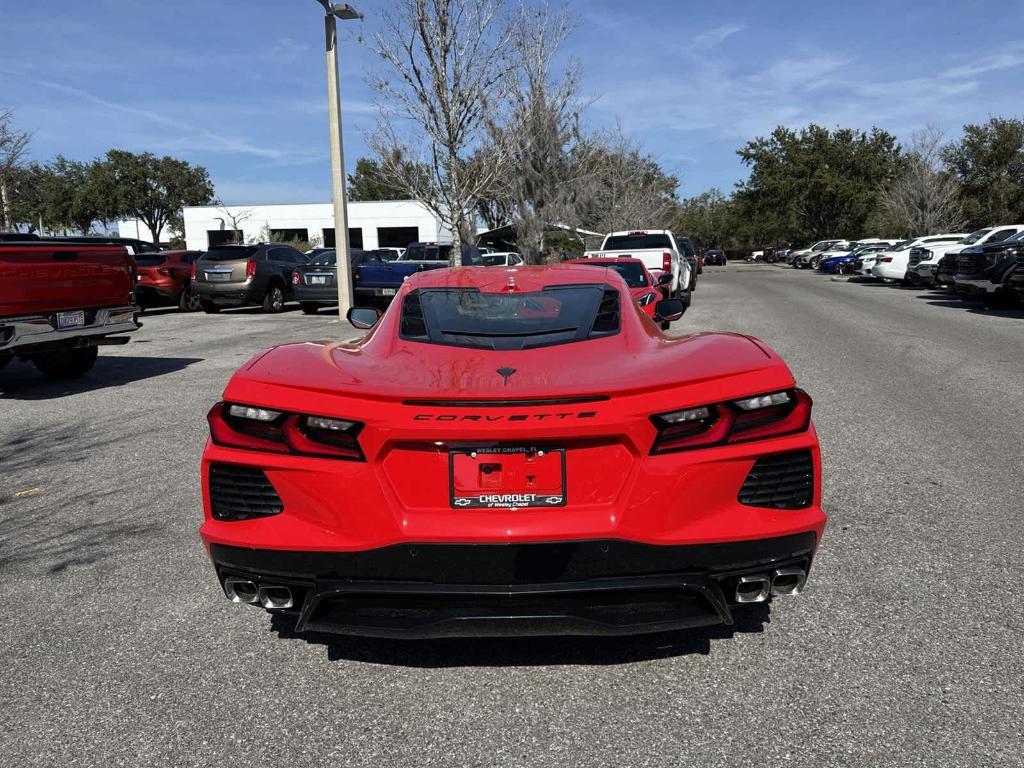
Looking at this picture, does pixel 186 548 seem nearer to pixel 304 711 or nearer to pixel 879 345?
pixel 304 711

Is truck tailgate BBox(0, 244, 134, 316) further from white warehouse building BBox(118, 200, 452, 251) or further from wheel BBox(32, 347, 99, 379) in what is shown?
white warehouse building BBox(118, 200, 452, 251)

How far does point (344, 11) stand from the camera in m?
17.8

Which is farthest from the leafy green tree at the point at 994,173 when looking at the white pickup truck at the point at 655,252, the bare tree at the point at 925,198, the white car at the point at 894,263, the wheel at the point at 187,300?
the wheel at the point at 187,300

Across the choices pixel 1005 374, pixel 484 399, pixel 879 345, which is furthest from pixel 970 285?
pixel 484 399

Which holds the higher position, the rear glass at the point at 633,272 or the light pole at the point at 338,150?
the light pole at the point at 338,150

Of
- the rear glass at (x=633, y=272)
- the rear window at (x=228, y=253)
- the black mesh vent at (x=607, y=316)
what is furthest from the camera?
the rear window at (x=228, y=253)

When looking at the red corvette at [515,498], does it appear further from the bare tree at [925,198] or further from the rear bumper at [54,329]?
the bare tree at [925,198]

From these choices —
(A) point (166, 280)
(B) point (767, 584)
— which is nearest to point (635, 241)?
(A) point (166, 280)

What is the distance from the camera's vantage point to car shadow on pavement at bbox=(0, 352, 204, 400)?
9.38 metres

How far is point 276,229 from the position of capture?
64.8 m

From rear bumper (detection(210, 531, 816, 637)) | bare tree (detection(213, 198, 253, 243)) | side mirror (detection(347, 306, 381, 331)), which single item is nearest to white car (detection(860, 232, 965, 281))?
side mirror (detection(347, 306, 381, 331))

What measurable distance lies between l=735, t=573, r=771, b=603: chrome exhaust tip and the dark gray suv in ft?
61.4

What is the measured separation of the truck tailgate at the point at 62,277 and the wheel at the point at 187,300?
12.0 m

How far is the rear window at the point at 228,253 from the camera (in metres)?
20.1
